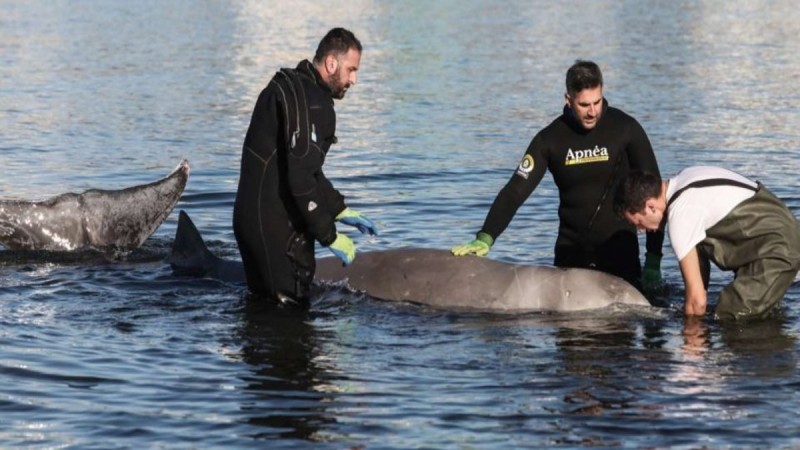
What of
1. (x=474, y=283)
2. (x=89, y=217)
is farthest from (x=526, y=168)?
(x=89, y=217)

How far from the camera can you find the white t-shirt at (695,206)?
29.6ft

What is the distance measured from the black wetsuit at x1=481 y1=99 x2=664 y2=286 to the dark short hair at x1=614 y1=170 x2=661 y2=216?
119cm

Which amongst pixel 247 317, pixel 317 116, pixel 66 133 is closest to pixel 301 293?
pixel 247 317

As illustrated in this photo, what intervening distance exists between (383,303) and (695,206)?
102 inches

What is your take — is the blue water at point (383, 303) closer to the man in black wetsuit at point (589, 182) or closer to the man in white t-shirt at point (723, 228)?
the man in white t-shirt at point (723, 228)

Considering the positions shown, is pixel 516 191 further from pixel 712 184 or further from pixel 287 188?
pixel 287 188

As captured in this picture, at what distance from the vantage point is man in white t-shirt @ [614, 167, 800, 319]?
29.5 feet

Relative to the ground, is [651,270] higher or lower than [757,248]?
lower

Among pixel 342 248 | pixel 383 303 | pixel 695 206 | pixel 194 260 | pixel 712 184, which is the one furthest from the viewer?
pixel 194 260

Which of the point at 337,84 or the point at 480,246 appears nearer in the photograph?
the point at 337,84

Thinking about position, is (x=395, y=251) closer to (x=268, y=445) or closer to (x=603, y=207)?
(x=603, y=207)

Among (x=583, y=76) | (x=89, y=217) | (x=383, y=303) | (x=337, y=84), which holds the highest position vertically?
(x=583, y=76)

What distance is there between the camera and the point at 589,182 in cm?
1048

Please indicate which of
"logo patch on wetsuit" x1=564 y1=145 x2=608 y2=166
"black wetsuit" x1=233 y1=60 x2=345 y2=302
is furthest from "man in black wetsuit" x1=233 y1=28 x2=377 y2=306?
"logo patch on wetsuit" x1=564 y1=145 x2=608 y2=166
